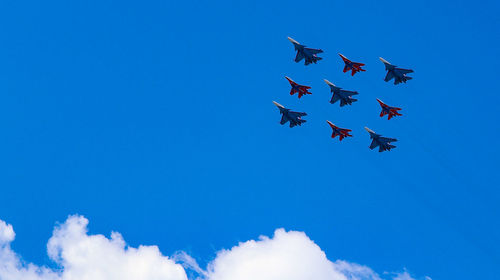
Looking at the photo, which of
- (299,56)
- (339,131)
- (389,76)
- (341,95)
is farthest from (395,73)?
(299,56)

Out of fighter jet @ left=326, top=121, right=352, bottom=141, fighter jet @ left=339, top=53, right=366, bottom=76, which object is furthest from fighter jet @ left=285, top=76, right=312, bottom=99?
fighter jet @ left=339, top=53, right=366, bottom=76

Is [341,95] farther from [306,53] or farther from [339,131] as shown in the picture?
[306,53]

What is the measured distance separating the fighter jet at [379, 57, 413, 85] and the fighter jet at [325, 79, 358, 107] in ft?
36.8

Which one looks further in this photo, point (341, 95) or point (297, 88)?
point (297, 88)

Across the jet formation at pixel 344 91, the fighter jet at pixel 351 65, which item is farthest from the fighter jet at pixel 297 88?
the fighter jet at pixel 351 65

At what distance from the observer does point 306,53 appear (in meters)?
172

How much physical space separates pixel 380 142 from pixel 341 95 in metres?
18.2

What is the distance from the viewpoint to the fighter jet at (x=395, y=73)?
567 feet

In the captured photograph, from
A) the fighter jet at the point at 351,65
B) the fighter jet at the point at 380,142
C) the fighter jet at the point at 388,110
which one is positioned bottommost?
the fighter jet at the point at 380,142

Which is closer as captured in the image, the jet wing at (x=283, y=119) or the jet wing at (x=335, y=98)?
the jet wing at (x=335, y=98)

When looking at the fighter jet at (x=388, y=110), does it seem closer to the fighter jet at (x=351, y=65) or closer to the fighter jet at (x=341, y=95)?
the fighter jet at (x=341, y=95)

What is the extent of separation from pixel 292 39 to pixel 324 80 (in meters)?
15.7

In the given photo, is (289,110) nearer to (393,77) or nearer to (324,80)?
(324,80)

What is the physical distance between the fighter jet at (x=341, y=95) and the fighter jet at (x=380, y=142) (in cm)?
1003
